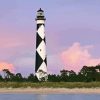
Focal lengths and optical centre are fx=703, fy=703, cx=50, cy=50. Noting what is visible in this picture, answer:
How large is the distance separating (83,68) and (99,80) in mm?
6782

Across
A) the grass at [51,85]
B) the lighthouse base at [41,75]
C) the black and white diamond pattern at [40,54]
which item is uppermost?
the black and white diamond pattern at [40,54]

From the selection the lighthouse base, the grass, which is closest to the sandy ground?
the grass

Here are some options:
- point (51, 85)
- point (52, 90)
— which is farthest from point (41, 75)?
point (52, 90)

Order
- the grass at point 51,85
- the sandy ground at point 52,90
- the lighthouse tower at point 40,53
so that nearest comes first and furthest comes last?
the sandy ground at point 52,90 < the grass at point 51,85 < the lighthouse tower at point 40,53

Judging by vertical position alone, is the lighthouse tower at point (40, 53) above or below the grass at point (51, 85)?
above

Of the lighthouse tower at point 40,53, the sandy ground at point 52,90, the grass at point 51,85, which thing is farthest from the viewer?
the lighthouse tower at point 40,53

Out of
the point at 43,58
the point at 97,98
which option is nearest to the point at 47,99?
the point at 97,98

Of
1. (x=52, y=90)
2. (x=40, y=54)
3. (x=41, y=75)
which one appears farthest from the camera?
(x=41, y=75)

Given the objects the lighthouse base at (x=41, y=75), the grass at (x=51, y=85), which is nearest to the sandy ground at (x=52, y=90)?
the grass at (x=51, y=85)

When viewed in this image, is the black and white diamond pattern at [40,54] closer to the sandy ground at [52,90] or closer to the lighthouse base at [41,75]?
the lighthouse base at [41,75]

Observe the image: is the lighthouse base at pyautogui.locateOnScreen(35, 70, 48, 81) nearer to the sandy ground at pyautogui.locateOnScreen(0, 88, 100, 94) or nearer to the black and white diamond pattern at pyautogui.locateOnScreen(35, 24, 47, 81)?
the black and white diamond pattern at pyautogui.locateOnScreen(35, 24, 47, 81)

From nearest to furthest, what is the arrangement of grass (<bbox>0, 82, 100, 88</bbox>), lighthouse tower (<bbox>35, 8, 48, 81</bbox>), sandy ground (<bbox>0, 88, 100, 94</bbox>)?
1. sandy ground (<bbox>0, 88, 100, 94</bbox>)
2. grass (<bbox>0, 82, 100, 88</bbox>)
3. lighthouse tower (<bbox>35, 8, 48, 81</bbox>)

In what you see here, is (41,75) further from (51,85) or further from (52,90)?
(52,90)

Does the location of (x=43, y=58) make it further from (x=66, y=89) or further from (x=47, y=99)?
(x=47, y=99)
